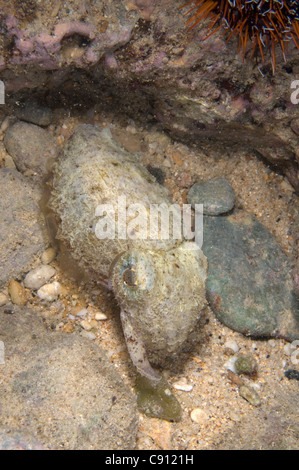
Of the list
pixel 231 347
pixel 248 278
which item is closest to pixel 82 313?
pixel 231 347

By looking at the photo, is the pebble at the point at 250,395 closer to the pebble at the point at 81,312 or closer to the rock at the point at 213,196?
the pebble at the point at 81,312

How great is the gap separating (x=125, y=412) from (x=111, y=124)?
3055 millimetres

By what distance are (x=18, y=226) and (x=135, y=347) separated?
178cm

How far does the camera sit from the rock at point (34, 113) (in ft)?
13.0

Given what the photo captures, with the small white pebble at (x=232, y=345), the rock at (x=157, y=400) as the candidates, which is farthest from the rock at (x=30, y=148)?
the small white pebble at (x=232, y=345)

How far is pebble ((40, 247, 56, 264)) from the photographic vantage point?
3.89 metres

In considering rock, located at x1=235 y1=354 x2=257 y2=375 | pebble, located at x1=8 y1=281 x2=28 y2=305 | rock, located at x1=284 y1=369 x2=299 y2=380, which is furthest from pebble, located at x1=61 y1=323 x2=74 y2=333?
rock, located at x1=284 y1=369 x2=299 y2=380

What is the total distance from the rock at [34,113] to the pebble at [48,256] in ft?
4.77

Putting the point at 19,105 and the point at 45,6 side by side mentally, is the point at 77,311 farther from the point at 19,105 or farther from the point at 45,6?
the point at 45,6

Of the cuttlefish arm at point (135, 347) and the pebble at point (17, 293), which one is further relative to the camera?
the pebble at point (17, 293)

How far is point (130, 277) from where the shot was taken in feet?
9.85

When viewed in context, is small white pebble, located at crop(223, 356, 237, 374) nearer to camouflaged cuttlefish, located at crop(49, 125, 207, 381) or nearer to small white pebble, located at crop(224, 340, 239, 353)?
small white pebble, located at crop(224, 340, 239, 353)

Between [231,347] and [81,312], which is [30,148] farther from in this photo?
[231,347]

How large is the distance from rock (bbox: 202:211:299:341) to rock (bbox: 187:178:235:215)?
0.12 meters
